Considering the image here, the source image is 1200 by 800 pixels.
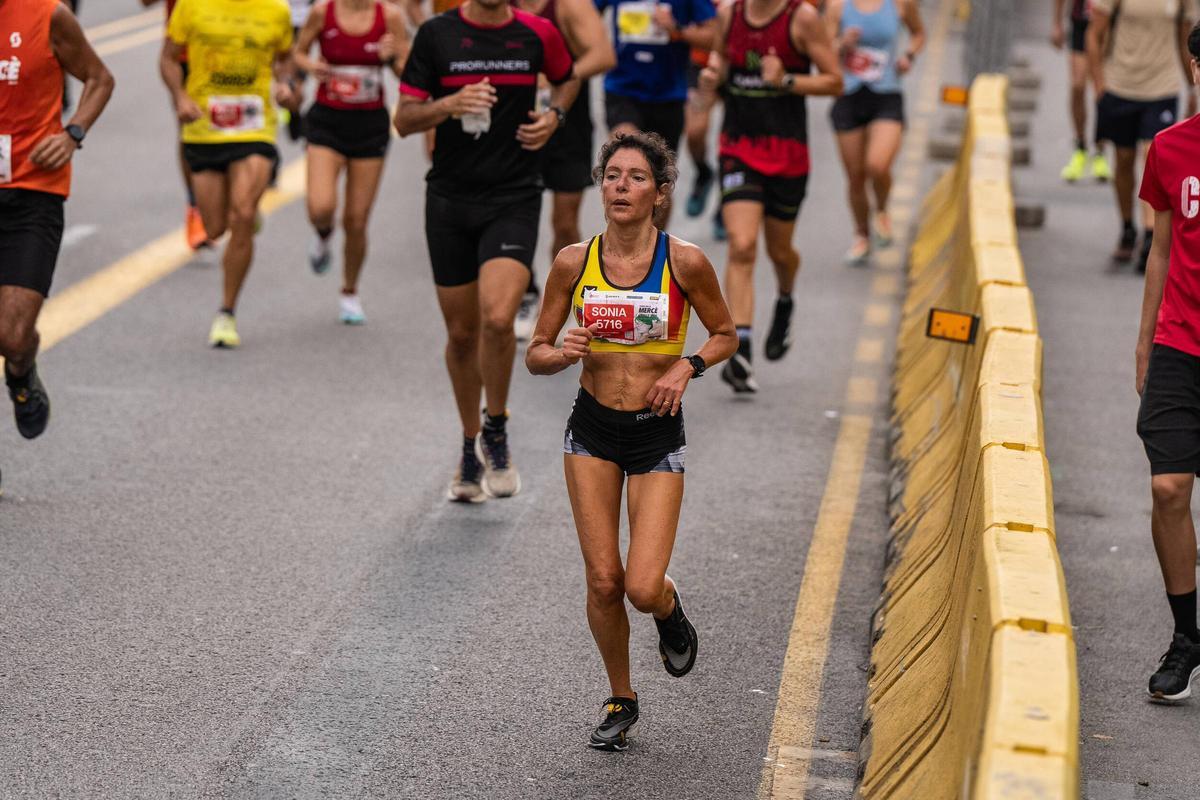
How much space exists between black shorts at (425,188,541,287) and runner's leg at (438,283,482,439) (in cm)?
6

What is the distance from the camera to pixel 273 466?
28.8 feet

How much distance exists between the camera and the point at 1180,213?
6.25 metres

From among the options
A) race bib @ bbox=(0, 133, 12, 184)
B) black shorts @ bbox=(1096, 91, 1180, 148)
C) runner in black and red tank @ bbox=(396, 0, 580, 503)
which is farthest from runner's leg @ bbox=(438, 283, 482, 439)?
black shorts @ bbox=(1096, 91, 1180, 148)

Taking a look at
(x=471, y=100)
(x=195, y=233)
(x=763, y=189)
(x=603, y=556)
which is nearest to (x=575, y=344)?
(x=603, y=556)

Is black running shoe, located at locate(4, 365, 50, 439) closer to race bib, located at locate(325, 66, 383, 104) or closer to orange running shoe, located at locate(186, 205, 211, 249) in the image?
race bib, located at locate(325, 66, 383, 104)

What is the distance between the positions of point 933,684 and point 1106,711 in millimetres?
1007

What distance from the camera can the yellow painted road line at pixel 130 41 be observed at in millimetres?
22481

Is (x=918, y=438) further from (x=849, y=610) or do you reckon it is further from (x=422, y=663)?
(x=422, y=663)

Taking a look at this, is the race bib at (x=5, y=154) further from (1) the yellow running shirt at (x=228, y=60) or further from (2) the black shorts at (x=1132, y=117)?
(2) the black shorts at (x=1132, y=117)

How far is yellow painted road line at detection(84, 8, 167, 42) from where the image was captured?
23.7 meters

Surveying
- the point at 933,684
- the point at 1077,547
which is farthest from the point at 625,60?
the point at 933,684

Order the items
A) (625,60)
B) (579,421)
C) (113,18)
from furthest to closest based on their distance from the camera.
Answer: (113,18) < (625,60) < (579,421)

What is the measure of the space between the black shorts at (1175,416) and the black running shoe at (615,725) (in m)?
1.86

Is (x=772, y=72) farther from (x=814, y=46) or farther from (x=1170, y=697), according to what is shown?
(x=1170, y=697)
